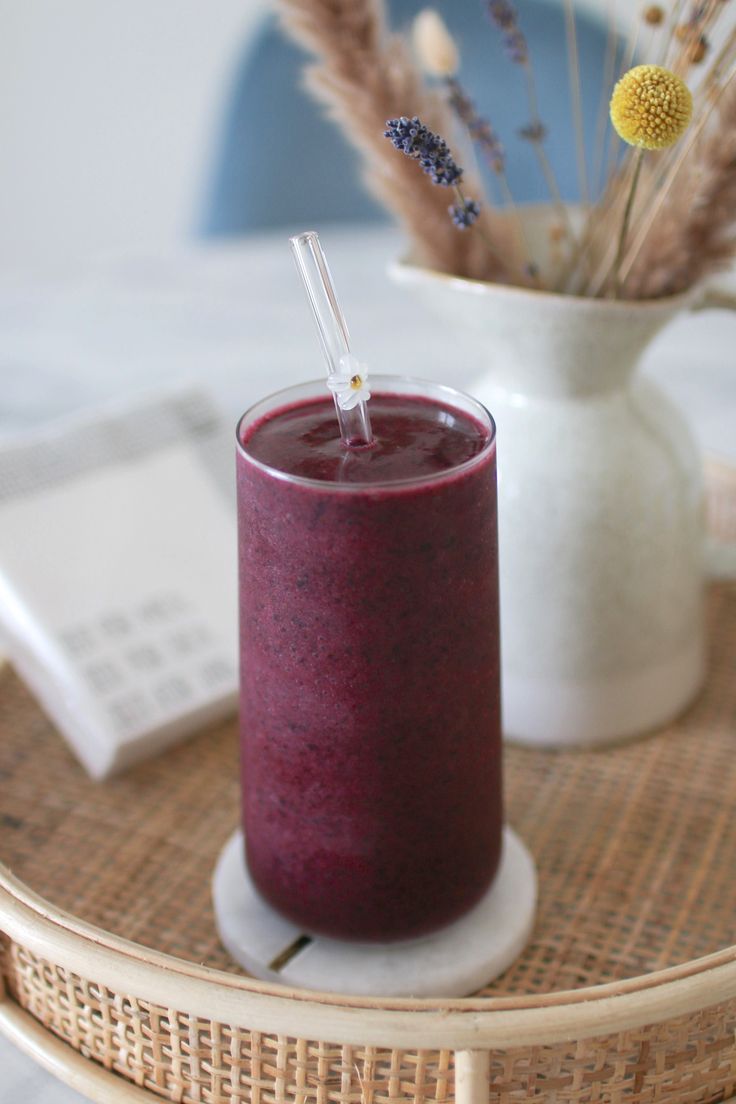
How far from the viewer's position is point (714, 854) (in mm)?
558

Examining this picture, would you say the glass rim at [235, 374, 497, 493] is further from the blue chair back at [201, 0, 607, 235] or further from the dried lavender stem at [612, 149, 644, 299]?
the blue chair back at [201, 0, 607, 235]

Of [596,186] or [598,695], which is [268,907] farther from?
[596,186]

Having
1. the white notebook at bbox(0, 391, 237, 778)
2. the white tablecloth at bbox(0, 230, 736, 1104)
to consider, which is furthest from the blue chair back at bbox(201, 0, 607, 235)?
the white notebook at bbox(0, 391, 237, 778)

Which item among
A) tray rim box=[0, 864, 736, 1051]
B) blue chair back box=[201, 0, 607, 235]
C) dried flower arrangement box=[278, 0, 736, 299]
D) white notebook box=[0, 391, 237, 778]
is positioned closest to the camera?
tray rim box=[0, 864, 736, 1051]

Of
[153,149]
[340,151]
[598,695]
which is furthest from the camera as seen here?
[153,149]

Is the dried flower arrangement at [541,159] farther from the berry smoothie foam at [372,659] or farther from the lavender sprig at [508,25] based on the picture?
the berry smoothie foam at [372,659]

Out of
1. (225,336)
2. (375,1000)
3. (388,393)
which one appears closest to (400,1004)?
(375,1000)

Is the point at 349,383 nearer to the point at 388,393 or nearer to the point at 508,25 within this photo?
the point at 388,393

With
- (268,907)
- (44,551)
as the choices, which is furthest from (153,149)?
(268,907)

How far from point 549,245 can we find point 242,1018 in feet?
1.39

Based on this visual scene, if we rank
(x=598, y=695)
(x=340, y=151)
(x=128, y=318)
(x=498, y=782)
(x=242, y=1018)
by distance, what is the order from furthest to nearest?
(x=340, y=151), (x=128, y=318), (x=598, y=695), (x=498, y=782), (x=242, y=1018)

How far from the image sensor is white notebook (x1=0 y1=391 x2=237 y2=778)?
0.63 m

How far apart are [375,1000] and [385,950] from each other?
100 millimetres

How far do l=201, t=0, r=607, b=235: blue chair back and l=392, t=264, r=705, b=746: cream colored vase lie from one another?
75 centimetres
